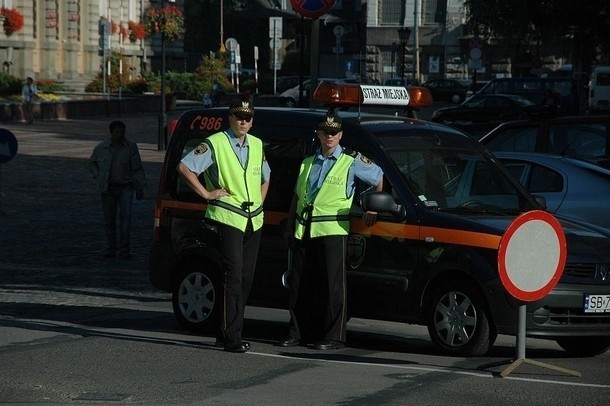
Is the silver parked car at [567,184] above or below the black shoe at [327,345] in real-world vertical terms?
above

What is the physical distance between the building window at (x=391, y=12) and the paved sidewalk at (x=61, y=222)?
196 ft

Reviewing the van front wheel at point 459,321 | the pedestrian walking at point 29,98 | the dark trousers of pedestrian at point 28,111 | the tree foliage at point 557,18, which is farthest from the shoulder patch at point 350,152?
the dark trousers of pedestrian at point 28,111

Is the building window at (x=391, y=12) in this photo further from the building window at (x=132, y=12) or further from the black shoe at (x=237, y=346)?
the black shoe at (x=237, y=346)

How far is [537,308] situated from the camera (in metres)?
10.3

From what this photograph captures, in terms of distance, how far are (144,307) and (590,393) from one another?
614 cm

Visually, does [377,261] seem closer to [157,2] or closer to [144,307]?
[144,307]

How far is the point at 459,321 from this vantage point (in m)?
10.6

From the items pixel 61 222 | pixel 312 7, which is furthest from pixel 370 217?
pixel 61 222

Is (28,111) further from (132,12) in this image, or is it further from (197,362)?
(197,362)

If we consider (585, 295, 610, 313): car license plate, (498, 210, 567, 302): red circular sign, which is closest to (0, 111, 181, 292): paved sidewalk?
(585, 295, 610, 313): car license plate

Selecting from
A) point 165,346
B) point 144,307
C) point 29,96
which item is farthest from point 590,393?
point 29,96

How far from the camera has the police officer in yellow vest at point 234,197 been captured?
35.2 ft

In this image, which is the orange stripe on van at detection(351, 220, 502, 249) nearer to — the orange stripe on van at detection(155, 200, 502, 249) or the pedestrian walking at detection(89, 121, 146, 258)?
the orange stripe on van at detection(155, 200, 502, 249)

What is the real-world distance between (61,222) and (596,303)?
13.8 m
